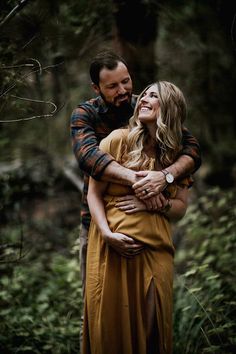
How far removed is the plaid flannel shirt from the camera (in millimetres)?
3061

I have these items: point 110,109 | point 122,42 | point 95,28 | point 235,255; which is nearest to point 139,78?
point 122,42

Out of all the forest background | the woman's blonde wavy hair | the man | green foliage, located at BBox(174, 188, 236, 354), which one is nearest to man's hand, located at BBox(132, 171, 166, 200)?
the man

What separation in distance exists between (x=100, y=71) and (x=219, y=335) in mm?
2558

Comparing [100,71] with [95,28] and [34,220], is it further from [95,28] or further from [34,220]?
[34,220]

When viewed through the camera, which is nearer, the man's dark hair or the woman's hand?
the woman's hand

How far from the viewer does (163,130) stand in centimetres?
303

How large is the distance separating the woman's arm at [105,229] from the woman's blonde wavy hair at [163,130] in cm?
28

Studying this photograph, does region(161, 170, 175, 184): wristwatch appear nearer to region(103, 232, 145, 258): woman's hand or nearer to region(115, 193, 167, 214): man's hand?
region(115, 193, 167, 214): man's hand

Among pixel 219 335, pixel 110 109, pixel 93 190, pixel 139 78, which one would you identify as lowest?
pixel 219 335

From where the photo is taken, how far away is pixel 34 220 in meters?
7.42

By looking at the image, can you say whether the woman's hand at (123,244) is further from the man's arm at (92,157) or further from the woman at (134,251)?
the man's arm at (92,157)

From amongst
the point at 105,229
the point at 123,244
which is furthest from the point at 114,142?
the point at 123,244

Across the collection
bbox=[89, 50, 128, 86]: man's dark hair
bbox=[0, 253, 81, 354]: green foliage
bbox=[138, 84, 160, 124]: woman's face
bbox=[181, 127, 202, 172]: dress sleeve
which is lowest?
bbox=[0, 253, 81, 354]: green foliage

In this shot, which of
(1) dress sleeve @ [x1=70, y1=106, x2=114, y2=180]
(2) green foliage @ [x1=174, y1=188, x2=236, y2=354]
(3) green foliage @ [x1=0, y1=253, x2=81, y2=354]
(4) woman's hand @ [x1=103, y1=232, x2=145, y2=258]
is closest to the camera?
(4) woman's hand @ [x1=103, y1=232, x2=145, y2=258]
